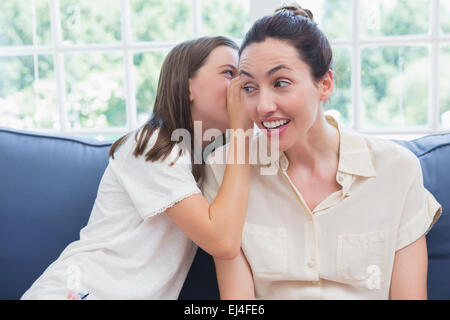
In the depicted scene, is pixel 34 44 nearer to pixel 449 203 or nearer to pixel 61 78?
pixel 61 78

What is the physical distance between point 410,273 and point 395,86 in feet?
4.47

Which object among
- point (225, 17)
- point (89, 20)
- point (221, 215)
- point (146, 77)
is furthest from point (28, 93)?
point (221, 215)

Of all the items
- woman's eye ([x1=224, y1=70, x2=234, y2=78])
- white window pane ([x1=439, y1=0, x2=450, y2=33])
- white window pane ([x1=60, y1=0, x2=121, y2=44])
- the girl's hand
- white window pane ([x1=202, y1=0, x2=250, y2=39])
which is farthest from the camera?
white window pane ([x1=60, y1=0, x2=121, y2=44])

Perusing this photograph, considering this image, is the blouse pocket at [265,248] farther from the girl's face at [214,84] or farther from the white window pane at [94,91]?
the white window pane at [94,91]

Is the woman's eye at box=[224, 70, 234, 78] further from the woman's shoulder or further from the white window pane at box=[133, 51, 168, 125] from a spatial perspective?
the white window pane at box=[133, 51, 168, 125]

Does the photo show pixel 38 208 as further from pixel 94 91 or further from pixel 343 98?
pixel 343 98

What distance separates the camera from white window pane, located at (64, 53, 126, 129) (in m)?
2.58

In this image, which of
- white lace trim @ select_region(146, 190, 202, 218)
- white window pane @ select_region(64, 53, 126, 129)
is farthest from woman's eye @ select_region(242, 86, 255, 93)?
white window pane @ select_region(64, 53, 126, 129)

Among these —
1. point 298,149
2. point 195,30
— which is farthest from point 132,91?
point 298,149

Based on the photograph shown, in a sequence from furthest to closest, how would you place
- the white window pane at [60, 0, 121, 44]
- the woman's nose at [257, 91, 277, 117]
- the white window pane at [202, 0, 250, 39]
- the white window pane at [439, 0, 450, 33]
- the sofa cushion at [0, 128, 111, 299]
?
the white window pane at [60, 0, 121, 44] < the white window pane at [202, 0, 250, 39] < the white window pane at [439, 0, 450, 33] < the sofa cushion at [0, 128, 111, 299] < the woman's nose at [257, 91, 277, 117]

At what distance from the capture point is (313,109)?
135 centimetres

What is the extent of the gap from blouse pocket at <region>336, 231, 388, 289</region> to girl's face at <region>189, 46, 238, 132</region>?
554 millimetres

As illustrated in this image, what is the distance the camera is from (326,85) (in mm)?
1403

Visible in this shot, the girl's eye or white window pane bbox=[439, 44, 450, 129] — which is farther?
white window pane bbox=[439, 44, 450, 129]
